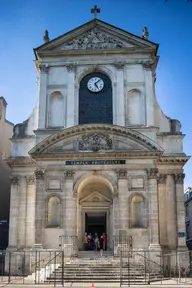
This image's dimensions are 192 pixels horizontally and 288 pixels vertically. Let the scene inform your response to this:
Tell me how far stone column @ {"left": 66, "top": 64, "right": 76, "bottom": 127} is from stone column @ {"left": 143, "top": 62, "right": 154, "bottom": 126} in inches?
201

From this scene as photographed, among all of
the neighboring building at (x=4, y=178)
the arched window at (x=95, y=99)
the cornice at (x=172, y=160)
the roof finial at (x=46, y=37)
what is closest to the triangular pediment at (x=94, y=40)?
the roof finial at (x=46, y=37)

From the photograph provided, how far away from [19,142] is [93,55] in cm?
816

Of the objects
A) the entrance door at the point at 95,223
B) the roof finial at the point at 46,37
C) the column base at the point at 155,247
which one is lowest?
the column base at the point at 155,247

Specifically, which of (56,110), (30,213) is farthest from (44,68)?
(30,213)

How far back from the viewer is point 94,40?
107ft

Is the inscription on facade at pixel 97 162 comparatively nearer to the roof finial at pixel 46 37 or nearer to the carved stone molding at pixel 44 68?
the carved stone molding at pixel 44 68

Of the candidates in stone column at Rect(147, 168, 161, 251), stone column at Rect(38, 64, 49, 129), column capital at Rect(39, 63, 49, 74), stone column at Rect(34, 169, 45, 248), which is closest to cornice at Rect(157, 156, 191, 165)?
stone column at Rect(147, 168, 161, 251)

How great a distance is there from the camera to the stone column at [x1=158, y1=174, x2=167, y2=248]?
29.5 m

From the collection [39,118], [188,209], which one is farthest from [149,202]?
[188,209]

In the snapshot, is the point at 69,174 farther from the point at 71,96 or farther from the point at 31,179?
the point at 71,96

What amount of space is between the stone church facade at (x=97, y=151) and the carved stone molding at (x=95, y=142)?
0.07 m

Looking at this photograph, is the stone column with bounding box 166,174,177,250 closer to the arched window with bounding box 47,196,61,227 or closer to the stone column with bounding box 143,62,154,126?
the stone column with bounding box 143,62,154,126

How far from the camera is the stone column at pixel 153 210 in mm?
27672

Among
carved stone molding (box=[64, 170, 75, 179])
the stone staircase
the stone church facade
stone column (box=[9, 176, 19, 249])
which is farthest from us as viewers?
stone column (box=[9, 176, 19, 249])
